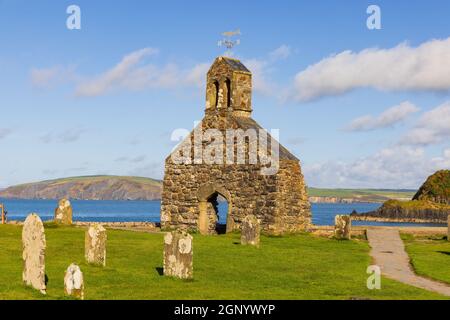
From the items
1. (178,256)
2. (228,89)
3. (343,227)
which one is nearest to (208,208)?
(228,89)

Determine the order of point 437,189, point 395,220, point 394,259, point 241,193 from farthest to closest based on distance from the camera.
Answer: point 437,189, point 395,220, point 241,193, point 394,259

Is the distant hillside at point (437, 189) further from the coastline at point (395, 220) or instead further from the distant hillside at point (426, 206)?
the coastline at point (395, 220)

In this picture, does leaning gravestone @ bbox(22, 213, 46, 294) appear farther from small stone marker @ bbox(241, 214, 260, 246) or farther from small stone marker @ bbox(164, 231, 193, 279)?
small stone marker @ bbox(241, 214, 260, 246)

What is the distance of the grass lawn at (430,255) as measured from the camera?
22938 millimetres

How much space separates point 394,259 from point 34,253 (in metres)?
14.4

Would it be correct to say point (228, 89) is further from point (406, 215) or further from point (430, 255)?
point (406, 215)

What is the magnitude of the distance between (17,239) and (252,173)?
12260 mm

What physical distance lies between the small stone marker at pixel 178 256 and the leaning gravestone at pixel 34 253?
145 inches

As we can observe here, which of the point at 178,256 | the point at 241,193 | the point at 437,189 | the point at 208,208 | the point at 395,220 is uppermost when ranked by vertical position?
the point at 437,189

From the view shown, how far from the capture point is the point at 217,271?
21609 mm

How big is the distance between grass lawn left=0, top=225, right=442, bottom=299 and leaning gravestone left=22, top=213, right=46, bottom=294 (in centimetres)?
27

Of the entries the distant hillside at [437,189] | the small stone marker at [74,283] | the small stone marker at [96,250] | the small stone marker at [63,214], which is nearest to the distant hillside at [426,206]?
the distant hillside at [437,189]

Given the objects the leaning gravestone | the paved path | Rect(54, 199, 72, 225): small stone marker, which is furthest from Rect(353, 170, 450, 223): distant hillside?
the leaning gravestone
